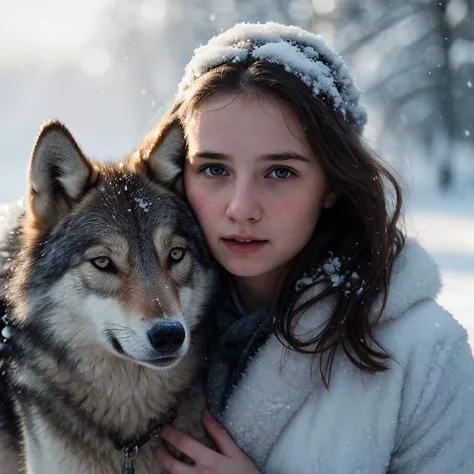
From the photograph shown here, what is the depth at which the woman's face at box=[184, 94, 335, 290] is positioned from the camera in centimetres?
213

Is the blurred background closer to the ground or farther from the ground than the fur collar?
farther from the ground

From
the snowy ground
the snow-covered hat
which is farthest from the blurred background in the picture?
the snow-covered hat

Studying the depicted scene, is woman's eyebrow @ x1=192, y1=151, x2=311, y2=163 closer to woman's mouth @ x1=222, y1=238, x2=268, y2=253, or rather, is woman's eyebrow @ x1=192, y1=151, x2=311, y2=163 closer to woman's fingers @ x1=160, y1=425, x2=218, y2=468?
woman's mouth @ x1=222, y1=238, x2=268, y2=253

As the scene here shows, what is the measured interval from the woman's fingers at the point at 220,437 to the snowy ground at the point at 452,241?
3.47ft

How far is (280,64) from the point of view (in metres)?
2.21

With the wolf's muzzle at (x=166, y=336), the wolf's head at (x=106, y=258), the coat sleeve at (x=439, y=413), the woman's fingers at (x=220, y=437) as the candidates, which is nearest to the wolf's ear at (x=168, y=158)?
the wolf's head at (x=106, y=258)

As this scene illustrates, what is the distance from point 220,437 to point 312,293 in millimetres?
584

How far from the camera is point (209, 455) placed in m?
2.17

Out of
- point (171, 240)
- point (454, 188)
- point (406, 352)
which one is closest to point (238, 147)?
point (171, 240)

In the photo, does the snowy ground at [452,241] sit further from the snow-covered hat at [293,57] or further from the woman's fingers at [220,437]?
the woman's fingers at [220,437]

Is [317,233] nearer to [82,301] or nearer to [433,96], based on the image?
[82,301]

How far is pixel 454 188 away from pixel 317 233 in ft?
59.3

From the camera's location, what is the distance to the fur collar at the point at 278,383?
7.25 feet

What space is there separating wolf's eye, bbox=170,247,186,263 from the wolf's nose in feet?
1.12
